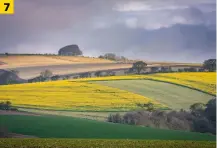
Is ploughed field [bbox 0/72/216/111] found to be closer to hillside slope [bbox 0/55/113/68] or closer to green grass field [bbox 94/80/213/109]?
green grass field [bbox 94/80/213/109]

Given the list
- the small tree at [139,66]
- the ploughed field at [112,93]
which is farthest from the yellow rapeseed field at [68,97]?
the small tree at [139,66]

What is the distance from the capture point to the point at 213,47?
11.1 m

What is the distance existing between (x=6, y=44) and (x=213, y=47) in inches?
151

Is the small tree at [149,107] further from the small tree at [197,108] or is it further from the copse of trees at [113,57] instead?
the copse of trees at [113,57]

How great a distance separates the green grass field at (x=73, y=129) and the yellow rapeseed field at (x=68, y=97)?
0.27 m

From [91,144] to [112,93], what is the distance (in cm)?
139

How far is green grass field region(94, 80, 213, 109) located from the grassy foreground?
3.09 feet

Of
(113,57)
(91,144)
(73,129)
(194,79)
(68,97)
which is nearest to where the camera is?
(91,144)

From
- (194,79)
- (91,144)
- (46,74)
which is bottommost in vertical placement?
(91,144)

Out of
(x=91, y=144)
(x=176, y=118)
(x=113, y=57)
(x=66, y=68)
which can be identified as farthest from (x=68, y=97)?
(x=176, y=118)

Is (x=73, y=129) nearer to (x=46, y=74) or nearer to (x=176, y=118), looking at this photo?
(x=46, y=74)

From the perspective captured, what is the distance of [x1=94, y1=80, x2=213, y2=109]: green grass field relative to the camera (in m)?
11.0

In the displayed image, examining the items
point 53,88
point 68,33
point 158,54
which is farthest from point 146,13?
point 53,88

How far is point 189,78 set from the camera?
37.2ft
